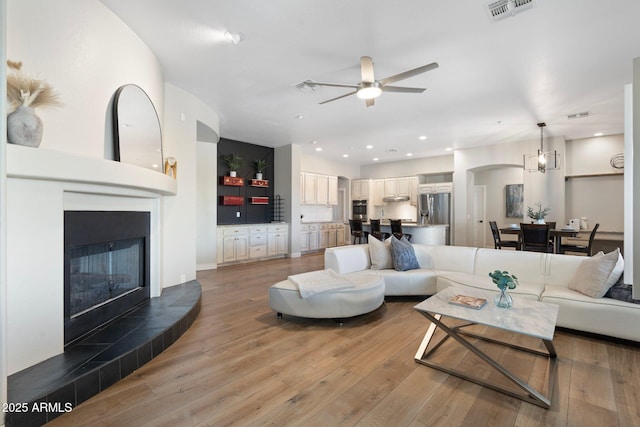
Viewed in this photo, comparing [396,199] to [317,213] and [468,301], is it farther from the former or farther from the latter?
[468,301]

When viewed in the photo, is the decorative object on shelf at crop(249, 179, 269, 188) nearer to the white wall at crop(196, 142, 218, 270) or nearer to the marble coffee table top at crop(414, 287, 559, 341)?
the white wall at crop(196, 142, 218, 270)

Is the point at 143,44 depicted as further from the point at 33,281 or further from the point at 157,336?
the point at 157,336

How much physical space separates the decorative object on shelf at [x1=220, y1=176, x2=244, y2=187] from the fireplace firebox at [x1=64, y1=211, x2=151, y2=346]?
3387 millimetres

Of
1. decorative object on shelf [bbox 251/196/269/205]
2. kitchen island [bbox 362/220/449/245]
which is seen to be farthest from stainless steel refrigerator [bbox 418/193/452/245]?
decorative object on shelf [bbox 251/196/269/205]

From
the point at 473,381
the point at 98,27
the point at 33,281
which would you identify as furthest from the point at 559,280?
the point at 98,27

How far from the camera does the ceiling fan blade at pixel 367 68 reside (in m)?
3.00

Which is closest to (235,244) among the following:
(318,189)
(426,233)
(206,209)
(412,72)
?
(206,209)

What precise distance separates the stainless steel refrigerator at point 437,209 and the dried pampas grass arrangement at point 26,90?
789 centimetres

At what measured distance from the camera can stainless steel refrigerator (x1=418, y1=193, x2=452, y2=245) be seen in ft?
27.5

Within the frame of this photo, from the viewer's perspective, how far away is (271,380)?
6.73 ft

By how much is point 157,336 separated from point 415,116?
498cm

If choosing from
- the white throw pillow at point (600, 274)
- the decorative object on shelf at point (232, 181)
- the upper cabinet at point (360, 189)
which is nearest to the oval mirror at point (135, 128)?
the decorative object on shelf at point (232, 181)

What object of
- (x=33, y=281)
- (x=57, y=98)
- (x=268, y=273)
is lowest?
(x=268, y=273)

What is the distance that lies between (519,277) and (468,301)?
1.61 m
